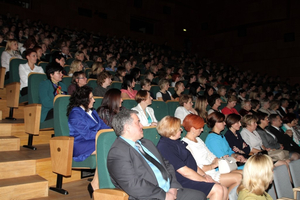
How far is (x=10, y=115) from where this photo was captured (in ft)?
5.90

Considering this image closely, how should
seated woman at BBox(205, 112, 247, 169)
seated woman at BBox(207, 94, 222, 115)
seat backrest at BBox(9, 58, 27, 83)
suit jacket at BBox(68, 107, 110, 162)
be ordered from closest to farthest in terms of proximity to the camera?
suit jacket at BBox(68, 107, 110, 162) < seated woman at BBox(205, 112, 247, 169) < seat backrest at BBox(9, 58, 27, 83) < seated woman at BBox(207, 94, 222, 115)

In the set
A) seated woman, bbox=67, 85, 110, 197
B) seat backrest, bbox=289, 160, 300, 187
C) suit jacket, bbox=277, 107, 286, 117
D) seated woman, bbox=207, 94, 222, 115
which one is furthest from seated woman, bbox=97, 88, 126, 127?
suit jacket, bbox=277, 107, 286, 117

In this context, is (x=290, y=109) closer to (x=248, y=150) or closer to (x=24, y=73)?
(x=248, y=150)

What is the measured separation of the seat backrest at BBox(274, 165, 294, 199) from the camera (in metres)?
1.16

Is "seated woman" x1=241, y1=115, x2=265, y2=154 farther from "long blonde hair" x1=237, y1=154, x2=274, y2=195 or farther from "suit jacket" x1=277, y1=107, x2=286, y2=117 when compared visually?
"suit jacket" x1=277, y1=107, x2=286, y2=117

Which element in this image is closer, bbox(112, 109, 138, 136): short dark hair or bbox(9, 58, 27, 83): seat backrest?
bbox(112, 109, 138, 136): short dark hair

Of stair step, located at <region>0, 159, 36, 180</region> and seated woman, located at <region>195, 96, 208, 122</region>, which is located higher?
seated woman, located at <region>195, 96, 208, 122</region>

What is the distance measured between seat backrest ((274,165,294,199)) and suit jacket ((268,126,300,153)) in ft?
3.41

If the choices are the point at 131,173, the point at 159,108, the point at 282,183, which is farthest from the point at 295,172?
the point at 159,108

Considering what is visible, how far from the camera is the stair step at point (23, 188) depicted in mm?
1096

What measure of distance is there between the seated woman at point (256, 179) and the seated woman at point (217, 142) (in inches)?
23.8

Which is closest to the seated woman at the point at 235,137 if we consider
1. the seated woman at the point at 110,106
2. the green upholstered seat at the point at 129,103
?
the green upholstered seat at the point at 129,103

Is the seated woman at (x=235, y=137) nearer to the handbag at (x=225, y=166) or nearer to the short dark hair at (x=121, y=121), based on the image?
the handbag at (x=225, y=166)

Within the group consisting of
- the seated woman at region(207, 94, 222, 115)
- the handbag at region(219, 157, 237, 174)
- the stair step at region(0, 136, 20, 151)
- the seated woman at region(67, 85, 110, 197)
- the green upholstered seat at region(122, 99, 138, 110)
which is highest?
the seated woman at region(207, 94, 222, 115)
